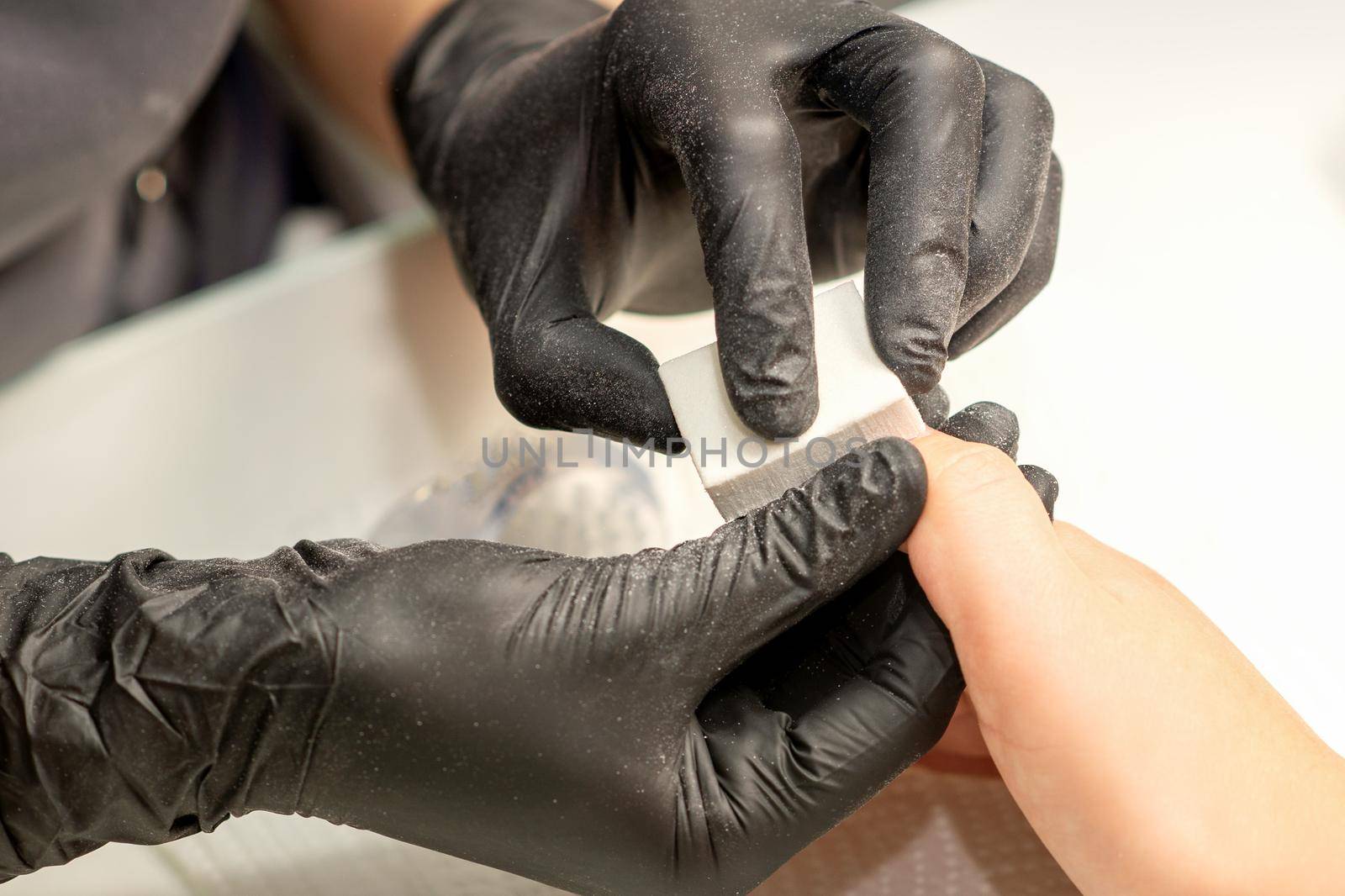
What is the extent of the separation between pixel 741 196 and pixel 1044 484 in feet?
1.09

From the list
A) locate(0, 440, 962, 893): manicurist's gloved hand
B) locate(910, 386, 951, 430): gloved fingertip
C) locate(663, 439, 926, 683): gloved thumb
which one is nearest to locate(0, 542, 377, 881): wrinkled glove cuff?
locate(0, 440, 962, 893): manicurist's gloved hand

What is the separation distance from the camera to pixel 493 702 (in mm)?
646

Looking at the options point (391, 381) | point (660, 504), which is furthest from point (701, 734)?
point (391, 381)

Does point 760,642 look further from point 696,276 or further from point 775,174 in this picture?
point 696,276

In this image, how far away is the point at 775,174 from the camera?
2.52 feet

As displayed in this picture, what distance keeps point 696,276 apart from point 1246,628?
2.08 feet

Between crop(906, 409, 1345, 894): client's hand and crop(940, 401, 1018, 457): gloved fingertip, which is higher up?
crop(940, 401, 1018, 457): gloved fingertip

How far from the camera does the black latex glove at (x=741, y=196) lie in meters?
0.75

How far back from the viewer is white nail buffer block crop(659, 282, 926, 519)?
2.44 ft

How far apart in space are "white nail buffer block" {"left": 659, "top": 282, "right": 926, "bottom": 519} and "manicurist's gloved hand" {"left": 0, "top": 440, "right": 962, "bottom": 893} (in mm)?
52

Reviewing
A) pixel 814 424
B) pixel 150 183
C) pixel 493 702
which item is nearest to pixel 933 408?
pixel 814 424

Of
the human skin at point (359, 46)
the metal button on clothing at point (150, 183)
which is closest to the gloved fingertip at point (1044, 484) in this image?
the human skin at point (359, 46)

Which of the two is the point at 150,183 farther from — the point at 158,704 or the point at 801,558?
the point at 801,558

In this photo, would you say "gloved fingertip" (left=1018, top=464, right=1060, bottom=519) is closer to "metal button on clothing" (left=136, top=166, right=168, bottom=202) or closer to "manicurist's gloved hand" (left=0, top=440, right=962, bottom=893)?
"manicurist's gloved hand" (left=0, top=440, right=962, bottom=893)
